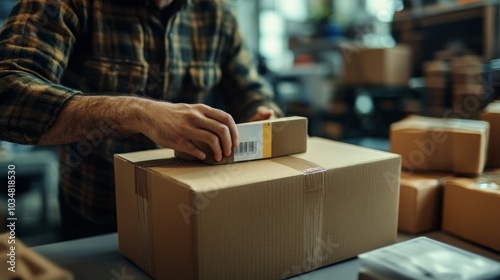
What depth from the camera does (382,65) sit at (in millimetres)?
2951

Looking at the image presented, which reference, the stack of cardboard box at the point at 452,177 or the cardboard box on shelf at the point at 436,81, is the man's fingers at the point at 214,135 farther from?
the cardboard box on shelf at the point at 436,81

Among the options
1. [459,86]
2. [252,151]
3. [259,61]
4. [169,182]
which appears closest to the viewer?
[169,182]

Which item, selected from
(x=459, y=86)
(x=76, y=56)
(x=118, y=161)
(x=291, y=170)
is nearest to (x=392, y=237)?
(x=291, y=170)

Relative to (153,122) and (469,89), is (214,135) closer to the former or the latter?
(153,122)

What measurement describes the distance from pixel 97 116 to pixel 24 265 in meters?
0.42

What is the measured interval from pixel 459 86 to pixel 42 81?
1.97 m

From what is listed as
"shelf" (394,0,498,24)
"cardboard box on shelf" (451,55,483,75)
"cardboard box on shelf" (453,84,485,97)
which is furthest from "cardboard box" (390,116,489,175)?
"shelf" (394,0,498,24)

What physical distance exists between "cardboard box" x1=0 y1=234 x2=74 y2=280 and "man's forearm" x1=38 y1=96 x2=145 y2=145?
0.34 m

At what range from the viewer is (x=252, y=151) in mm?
804

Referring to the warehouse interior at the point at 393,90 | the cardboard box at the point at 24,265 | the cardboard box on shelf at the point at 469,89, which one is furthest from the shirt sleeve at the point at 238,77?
the cardboard box on shelf at the point at 469,89

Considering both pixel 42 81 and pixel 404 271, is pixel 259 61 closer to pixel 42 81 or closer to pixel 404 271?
pixel 42 81

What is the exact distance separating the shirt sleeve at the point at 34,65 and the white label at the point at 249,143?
1.20 ft

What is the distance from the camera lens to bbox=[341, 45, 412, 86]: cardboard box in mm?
2936

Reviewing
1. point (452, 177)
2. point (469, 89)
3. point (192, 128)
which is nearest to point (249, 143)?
point (192, 128)
